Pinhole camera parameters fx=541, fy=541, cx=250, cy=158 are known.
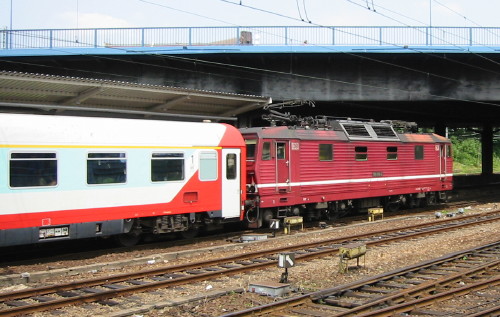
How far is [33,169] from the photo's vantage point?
11766 mm

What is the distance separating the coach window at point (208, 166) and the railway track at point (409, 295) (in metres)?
6.26

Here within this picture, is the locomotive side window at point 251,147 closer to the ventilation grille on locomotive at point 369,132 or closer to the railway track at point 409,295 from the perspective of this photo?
the ventilation grille on locomotive at point 369,132

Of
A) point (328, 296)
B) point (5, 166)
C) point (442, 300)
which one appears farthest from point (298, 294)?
point (5, 166)

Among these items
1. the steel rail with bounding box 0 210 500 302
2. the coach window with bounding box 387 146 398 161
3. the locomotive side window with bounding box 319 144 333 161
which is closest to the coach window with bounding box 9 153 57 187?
the steel rail with bounding box 0 210 500 302

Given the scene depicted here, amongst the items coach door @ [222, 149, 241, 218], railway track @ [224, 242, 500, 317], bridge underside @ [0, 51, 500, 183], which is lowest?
railway track @ [224, 242, 500, 317]

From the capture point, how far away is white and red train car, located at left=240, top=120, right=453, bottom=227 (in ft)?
56.6

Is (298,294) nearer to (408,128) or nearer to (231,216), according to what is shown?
(231,216)

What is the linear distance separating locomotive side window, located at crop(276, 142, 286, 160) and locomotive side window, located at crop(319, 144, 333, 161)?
1856mm

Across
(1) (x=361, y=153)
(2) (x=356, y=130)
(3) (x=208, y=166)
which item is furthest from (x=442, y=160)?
(3) (x=208, y=166)

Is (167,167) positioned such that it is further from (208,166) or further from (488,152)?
(488,152)

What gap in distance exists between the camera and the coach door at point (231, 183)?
50.7 ft

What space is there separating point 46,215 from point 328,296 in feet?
21.6

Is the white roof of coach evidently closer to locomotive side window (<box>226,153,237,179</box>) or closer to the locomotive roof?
locomotive side window (<box>226,153,237,179</box>)

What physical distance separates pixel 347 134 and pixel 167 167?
8174 millimetres
